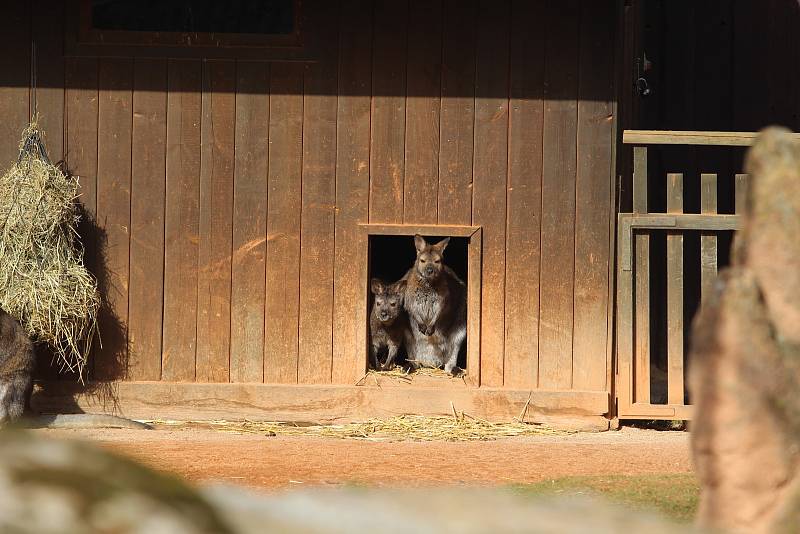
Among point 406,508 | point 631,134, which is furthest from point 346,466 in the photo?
point 406,508

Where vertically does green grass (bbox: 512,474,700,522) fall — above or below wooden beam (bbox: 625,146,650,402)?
below

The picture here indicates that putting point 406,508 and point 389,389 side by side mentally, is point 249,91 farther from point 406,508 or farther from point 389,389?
point 406,508

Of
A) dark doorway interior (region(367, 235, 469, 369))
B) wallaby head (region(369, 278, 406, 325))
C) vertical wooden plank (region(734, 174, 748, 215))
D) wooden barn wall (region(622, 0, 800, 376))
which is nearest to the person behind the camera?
vertical wooden plank (region(734, 174, 748, 215))

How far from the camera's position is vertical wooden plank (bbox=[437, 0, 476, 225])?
8891 mm

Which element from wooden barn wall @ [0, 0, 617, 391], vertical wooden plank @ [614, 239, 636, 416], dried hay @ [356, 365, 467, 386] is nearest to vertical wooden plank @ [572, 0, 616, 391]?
wooden barn wall @ [0, 0, 617, 391]

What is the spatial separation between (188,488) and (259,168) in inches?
302

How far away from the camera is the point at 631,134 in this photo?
865 cm

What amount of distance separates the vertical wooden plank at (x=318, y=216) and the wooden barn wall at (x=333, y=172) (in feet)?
0.04

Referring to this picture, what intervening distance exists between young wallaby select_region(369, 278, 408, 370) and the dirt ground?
3151mm

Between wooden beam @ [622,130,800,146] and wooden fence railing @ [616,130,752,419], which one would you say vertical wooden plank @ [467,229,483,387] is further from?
wooden beam @ [622,130,800,146]

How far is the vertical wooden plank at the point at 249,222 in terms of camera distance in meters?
8.92

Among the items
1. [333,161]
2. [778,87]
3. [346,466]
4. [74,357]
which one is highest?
[778,87]

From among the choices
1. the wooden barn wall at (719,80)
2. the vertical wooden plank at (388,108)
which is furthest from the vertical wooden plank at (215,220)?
the wooden barn wall at (719,80)

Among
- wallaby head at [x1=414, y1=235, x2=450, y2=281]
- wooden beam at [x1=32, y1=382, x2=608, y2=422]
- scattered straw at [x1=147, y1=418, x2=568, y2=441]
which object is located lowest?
scattered straw at [x1=147, y1=418, x2=568, y2=441]
